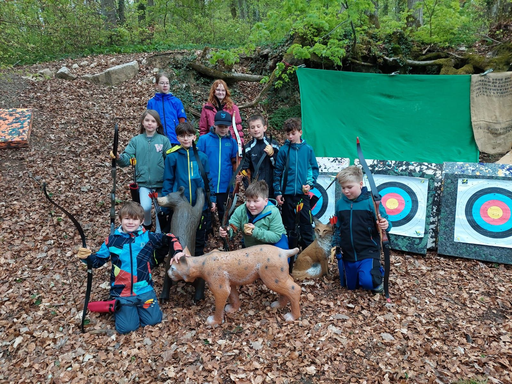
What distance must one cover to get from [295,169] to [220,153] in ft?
3.16

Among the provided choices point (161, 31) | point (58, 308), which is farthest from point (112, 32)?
point (58, 308)

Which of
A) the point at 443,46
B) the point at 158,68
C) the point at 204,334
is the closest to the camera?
the point at 204,334

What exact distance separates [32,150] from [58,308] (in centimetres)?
421

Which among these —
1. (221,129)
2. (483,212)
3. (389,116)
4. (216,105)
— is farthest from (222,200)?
(389,116)

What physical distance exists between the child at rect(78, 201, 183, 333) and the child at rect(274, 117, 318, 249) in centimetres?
159

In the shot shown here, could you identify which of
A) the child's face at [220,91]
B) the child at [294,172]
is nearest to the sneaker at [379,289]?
the child at [294,172]

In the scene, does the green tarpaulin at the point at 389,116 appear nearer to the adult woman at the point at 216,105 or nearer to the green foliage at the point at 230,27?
the green foliage at the point at 230,27

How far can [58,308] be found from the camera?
356 cm

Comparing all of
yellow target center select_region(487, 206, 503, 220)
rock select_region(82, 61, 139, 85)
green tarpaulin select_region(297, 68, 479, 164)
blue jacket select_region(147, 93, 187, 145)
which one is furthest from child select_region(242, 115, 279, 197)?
rock select_region(82, 61, 139, 85)

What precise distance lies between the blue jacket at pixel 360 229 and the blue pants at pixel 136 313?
2.06 m

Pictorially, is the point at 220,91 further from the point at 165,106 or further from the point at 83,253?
the point at 83,253

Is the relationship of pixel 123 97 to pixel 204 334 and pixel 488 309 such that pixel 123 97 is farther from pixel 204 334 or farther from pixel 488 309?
pixel 488 309

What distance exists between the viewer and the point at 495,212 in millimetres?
4562

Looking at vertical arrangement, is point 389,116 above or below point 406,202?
above
